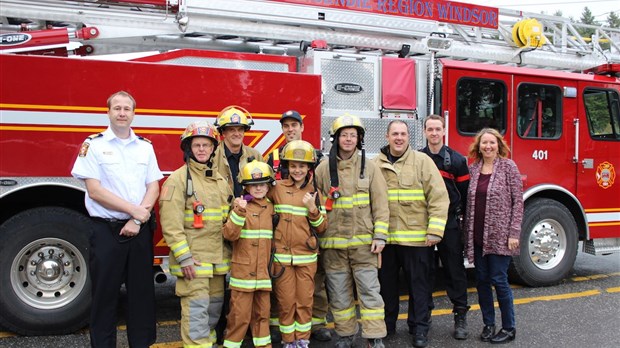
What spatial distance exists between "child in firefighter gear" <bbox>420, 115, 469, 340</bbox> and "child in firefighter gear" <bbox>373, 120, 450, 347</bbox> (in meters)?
0.28

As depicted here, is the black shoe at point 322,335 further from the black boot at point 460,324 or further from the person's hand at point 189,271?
the person's hand at point 189,271

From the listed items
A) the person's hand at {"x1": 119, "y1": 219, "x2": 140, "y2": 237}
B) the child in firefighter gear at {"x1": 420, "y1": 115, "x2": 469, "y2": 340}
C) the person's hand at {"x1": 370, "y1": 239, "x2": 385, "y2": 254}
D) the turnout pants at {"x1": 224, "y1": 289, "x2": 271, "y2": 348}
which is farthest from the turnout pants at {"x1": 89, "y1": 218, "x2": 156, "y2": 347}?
the child in firefighter gear at {"x1": 420, "y1": 115, "x2": 469, "y2": 340}

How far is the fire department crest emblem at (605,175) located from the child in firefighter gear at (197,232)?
472 cm

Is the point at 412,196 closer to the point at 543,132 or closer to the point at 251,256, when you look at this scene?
the point at 251,256

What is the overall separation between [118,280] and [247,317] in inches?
35.6

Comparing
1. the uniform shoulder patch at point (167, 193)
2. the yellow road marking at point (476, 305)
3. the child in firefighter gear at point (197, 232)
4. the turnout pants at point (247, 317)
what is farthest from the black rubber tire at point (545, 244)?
the uniform shoulder patch at point (167, 193)

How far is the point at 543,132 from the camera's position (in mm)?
6445

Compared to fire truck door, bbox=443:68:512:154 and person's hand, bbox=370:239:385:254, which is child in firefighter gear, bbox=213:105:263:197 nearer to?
person's hand, bbox=370:239:385:254

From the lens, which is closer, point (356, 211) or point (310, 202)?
point (310, 202)

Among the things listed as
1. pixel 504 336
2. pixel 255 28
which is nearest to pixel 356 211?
pixel 504 336

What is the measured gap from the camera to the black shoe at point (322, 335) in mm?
4629

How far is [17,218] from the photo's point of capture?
178 inches

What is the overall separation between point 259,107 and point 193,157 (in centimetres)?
128

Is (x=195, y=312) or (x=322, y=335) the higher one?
(x=195, y=312)
